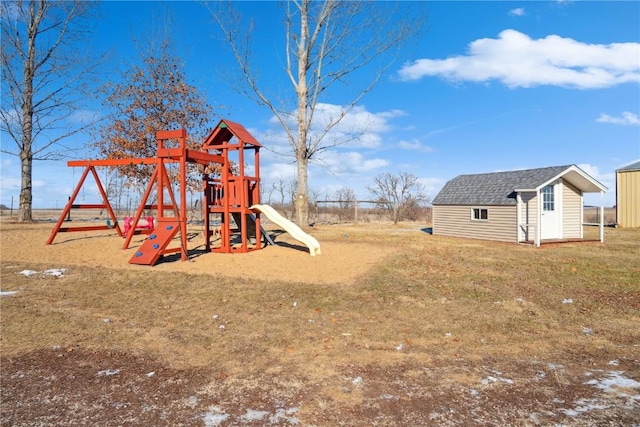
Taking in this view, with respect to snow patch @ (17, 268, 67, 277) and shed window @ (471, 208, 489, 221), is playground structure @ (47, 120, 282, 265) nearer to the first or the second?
snow patch @ (17, 268, 67, 277)

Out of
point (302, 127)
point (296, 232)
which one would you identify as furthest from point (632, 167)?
point (296, 232)

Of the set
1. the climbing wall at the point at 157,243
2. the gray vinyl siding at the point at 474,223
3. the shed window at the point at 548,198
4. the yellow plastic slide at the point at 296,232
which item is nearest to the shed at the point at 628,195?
the shed window at the point at 548,198

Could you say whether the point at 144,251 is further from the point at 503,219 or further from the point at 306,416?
the point at 503,219

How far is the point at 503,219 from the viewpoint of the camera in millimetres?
16812

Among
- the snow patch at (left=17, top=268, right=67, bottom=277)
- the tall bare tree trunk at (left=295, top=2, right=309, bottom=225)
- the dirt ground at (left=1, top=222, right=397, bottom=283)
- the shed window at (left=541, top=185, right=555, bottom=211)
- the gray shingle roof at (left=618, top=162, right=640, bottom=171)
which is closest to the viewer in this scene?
the snow patch at (left=17, top=268, right=67, bottom=277)

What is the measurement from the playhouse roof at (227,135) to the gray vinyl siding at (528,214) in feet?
36.1

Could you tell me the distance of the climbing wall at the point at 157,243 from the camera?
933 centimetres

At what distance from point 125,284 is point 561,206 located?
17.2 m

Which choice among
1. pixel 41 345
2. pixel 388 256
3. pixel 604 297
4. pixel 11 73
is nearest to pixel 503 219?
pixel 388 256

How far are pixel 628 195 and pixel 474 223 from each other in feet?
47.4

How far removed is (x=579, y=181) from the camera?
1716cm

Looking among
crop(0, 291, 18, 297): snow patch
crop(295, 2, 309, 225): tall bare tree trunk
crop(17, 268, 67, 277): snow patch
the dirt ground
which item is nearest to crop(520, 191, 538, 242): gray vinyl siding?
the dirt ground

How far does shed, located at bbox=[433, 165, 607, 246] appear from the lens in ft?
53.4

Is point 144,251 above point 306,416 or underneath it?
above
